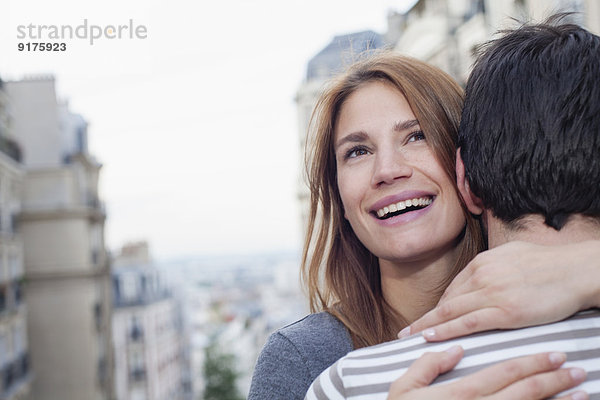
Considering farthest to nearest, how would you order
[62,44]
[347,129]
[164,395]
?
[164,395] < [62,44] < [347,129]

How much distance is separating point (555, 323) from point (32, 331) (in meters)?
22.6

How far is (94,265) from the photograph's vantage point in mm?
22859

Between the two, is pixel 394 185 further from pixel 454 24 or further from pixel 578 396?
pixel 454 24

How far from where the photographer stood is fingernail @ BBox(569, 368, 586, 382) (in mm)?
1276

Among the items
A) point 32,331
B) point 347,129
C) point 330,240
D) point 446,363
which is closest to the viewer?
point 446,363

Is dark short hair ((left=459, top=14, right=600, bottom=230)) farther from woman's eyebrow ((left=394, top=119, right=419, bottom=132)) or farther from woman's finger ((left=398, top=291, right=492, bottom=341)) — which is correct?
woman's eyebrow ((left=394, top=119, right=419, bottom=132))

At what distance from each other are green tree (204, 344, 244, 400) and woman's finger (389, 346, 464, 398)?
1332 inches

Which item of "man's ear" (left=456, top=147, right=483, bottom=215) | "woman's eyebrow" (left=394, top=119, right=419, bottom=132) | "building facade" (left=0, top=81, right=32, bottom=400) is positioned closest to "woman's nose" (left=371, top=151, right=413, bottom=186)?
"woman's eyebrow" (left=394, top=119, right=419, bottom=132)

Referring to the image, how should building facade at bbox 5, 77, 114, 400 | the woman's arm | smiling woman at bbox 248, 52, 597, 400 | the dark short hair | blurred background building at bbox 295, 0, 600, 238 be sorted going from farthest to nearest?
1. building facade at bbox 5, 77, 114, 400
2. blurred background building at bbox 295, 0, 600, 238
3. smiling woman at bbox 248, 52, 597, 400
4. the woman's arm
5. the dark short hair

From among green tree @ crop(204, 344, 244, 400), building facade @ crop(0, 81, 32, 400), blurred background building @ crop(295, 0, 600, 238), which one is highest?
blurred background building @ crop(295, 0, 600, 238)

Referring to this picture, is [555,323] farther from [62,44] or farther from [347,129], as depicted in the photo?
[62,44]

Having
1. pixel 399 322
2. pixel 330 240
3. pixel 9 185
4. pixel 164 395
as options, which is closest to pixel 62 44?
pixel 330 240

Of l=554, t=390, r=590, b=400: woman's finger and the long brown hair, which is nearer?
l=554, t=390, r=590, b=400: woman's finger

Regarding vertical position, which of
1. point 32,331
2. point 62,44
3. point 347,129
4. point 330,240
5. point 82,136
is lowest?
point 32,331
